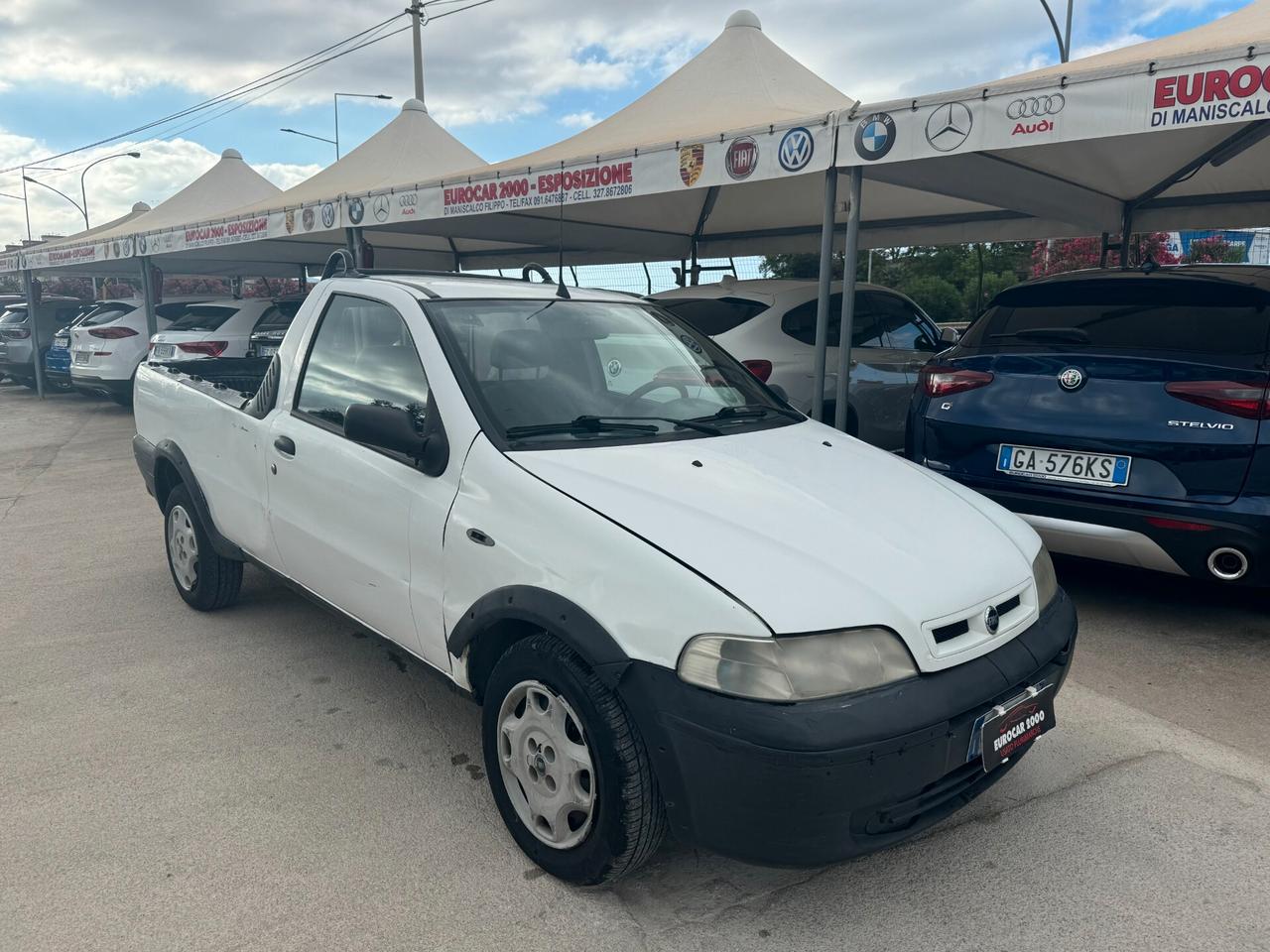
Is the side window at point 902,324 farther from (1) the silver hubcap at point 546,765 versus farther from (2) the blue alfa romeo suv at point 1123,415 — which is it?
(1) the silver hubcap at point 546,765

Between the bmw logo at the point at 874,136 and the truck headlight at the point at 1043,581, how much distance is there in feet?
10.3

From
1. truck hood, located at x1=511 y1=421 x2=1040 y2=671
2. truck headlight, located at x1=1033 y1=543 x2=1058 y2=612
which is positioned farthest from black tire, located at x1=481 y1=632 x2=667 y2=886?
truck headlight, located at x1=1033 y1=543 x2=1058 y2=612

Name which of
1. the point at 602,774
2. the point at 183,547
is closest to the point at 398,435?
the point at 602,774

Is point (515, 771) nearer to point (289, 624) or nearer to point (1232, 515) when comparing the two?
point (289, 624)

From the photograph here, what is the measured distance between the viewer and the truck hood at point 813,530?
84.7 inches

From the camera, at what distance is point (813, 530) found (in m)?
2.39

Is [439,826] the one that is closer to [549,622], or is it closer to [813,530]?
[549,622]

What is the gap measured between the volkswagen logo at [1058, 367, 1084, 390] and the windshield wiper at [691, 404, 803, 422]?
58.2 inches

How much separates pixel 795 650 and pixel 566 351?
5.04 ft

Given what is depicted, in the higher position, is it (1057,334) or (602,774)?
(1057,334)

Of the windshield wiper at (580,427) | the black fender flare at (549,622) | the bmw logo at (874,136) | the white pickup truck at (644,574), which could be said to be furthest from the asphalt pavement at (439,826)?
the bmw logo at (874,136)

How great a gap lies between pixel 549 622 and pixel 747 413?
1366mm

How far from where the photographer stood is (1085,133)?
14.7 ft

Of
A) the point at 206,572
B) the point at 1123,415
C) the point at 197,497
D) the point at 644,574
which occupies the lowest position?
the point at 206,572
